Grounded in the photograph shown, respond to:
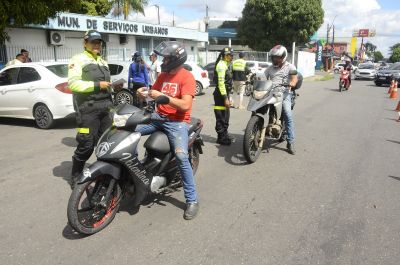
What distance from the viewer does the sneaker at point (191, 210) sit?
3.93 metres

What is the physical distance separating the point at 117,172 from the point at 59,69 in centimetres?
563

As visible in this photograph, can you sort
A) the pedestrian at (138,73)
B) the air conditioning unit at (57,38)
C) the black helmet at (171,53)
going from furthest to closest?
1. the air conditioning unit at (57,38)
2. the pedestrian at (138,73)
3. the black helmet at (171,53)

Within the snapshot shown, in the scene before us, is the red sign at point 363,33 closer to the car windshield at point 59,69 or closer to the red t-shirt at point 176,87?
the car windshield at point 59,69

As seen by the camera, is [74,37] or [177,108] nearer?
[177,108]

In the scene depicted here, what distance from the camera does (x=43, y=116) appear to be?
8.40m

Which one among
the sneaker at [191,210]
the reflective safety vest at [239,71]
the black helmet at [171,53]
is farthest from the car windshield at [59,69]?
the reflective safety vest at [239,71]

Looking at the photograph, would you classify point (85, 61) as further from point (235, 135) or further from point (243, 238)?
point (235, 135)

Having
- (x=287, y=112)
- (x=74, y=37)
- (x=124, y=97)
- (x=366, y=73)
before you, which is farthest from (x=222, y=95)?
(x=366, y=73)

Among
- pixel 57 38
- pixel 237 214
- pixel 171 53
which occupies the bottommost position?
pixel 237 214

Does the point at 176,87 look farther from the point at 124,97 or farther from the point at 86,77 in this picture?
the point at 124,97

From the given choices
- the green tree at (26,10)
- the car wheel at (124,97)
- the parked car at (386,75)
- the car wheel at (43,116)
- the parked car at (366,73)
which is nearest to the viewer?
the car wheel at (43,116)

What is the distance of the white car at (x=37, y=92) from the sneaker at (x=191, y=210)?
16.5ft

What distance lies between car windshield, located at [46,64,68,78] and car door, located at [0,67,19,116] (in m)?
0.92

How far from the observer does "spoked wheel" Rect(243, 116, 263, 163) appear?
18.7 ft
